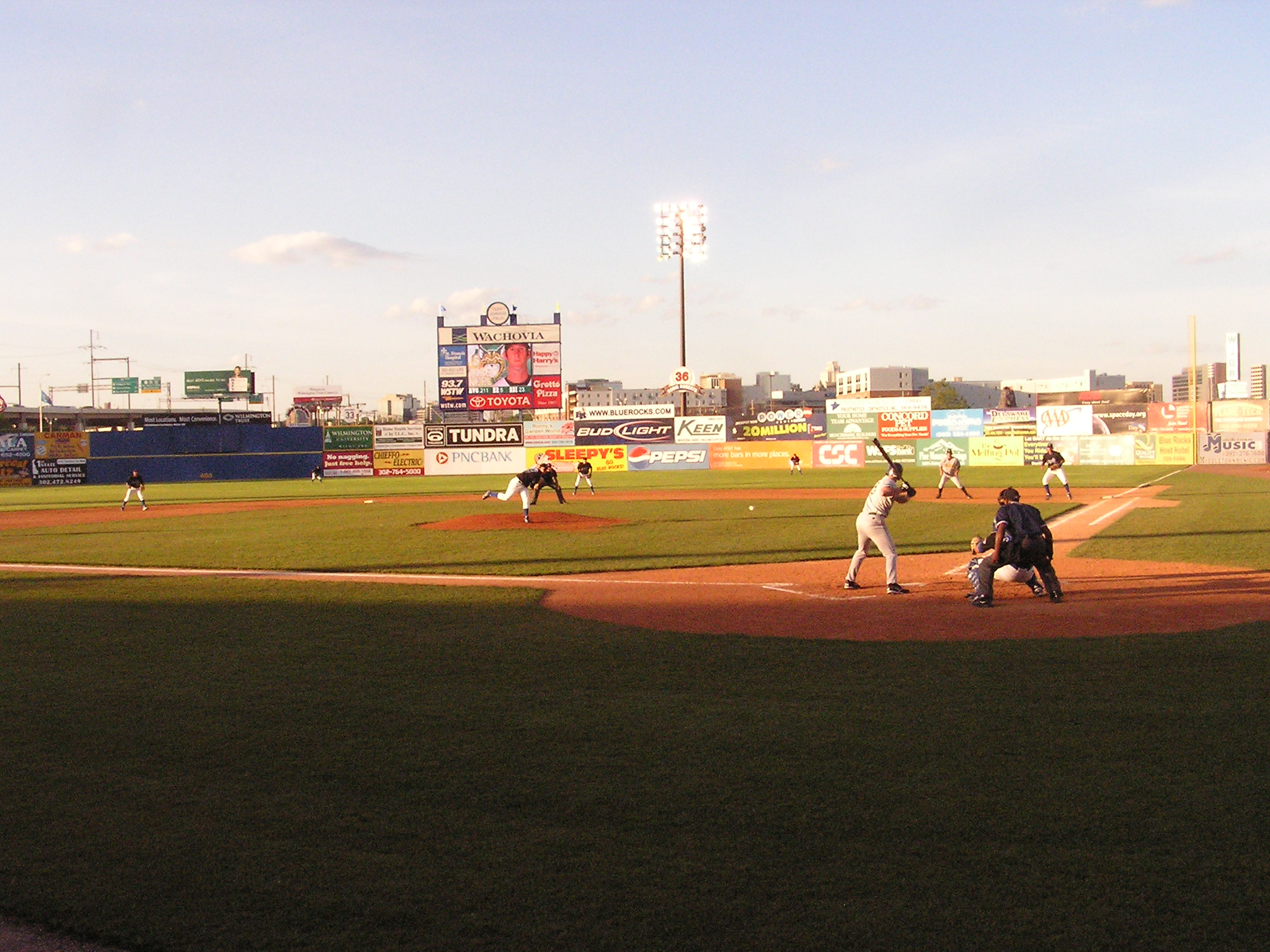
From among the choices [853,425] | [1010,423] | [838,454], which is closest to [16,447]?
[838,454]

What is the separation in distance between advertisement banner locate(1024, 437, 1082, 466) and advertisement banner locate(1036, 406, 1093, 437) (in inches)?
49.3

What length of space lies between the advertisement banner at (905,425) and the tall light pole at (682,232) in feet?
40.1

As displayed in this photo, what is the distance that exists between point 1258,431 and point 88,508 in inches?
2184

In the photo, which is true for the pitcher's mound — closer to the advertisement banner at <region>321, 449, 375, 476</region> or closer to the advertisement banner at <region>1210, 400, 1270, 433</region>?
the advertisement banner at <region>321, 449, 375, 476</region>

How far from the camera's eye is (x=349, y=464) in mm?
→ 59875

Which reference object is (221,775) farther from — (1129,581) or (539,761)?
(1129,581)

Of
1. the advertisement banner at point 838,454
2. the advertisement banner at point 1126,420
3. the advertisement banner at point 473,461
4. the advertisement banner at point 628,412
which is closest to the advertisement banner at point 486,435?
the advertisement banner at point 473,461

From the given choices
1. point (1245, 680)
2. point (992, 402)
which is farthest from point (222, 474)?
point (992, 402)

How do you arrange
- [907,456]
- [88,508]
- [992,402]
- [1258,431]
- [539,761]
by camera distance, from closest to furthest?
[539,761], [88,508], [1258,431], [907,456], [992,402]

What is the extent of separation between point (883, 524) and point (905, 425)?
1862 inches

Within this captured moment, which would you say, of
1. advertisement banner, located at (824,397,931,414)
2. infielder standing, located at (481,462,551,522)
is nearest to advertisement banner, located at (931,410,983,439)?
advertisement banner, located at (824,397,931,414)

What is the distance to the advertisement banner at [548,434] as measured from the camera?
2333 inches

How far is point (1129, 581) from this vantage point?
13305 mm

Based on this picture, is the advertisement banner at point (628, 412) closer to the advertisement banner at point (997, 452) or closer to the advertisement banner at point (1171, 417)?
the advertisement banner at point (997, 452)
